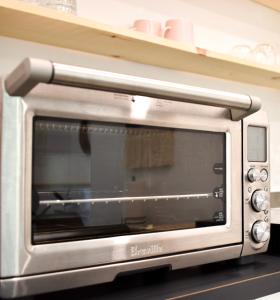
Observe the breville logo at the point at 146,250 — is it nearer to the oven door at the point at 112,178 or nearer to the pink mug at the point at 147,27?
the oven door at the point at 112,178

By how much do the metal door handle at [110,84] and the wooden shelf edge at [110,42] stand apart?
0.94 feet

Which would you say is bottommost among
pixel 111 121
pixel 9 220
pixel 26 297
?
pixel 26 297

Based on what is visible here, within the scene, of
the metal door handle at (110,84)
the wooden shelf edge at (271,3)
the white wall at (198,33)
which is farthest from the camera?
the wooden shelf edge at (271,3)

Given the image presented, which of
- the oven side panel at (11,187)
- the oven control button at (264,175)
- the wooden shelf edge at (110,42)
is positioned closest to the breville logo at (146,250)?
the oven side panel at (11,187)

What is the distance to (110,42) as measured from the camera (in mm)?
1083

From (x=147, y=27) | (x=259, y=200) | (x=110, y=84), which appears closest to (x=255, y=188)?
(x=259, y=200)

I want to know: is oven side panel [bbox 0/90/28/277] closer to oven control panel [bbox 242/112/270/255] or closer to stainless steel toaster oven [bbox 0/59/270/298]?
stainless steel toaster oven [bbox 0/59/270/298]

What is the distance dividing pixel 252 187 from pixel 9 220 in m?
0.52

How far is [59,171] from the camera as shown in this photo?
2.38ft

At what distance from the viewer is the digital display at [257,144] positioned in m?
0.97

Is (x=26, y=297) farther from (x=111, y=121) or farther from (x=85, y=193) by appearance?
(x=111, y=121)

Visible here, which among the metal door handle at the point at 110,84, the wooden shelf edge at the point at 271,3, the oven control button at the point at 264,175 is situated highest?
the wooden shelf edge at the point at 271,3

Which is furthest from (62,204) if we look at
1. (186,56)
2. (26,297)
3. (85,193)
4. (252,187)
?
(186,56)

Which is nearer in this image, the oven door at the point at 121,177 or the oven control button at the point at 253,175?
the oven door at the point at 121,177
